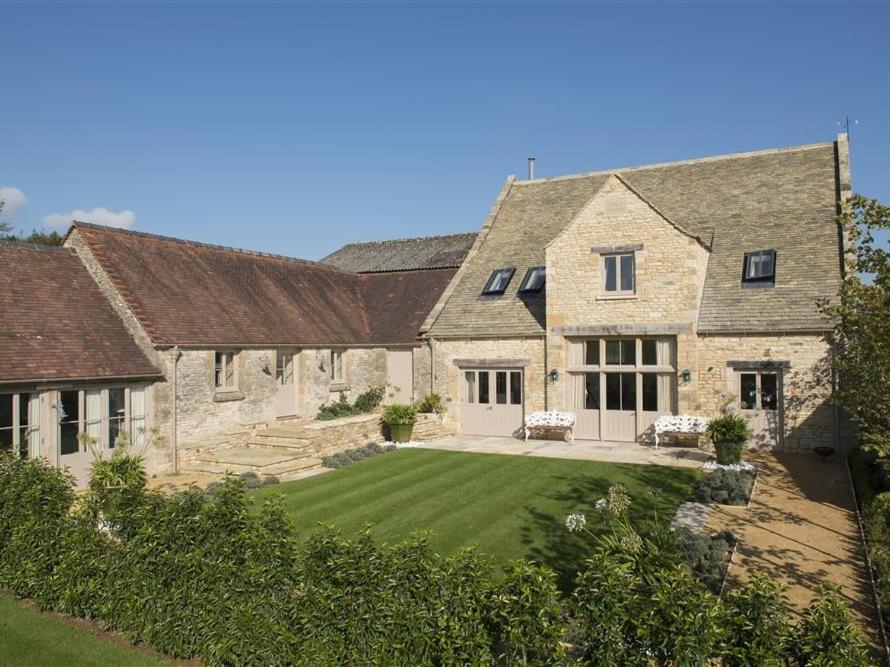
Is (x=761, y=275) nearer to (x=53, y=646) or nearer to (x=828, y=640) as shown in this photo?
(x=828, y=640)

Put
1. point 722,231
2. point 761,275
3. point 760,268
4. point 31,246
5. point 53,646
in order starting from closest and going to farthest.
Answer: point 53,646 < point 31,246 < point 761,275 < point 760,268 < point 722,231

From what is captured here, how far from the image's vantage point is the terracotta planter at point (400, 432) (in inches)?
864

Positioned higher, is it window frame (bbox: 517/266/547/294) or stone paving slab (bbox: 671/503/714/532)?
window frame (bbox: 517/266/547/294)

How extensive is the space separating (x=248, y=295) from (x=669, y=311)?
15240 millimetres

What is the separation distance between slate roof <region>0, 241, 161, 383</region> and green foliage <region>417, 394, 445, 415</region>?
375 inches

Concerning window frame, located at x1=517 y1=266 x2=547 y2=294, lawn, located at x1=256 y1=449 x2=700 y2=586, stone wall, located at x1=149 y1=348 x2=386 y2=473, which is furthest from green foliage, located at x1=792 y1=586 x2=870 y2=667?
window frame, located at x1=517 y1=266 x2=547 y2=294

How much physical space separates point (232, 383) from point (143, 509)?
516 inches

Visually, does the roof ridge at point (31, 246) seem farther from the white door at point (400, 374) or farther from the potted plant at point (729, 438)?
the potted plant at point (729, 438)

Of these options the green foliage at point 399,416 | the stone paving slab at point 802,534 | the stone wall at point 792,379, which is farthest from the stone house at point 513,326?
the stone paving slab at point 802,534

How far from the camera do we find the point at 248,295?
24594mm

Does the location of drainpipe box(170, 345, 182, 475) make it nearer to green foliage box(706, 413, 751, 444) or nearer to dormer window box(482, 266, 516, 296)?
dormer window box(482, 266, 516, 296)

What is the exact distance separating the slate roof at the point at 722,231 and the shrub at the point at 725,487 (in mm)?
6251

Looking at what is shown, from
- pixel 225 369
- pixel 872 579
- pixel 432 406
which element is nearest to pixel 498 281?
pixel 432 406

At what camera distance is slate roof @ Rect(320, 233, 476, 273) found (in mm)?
39250
